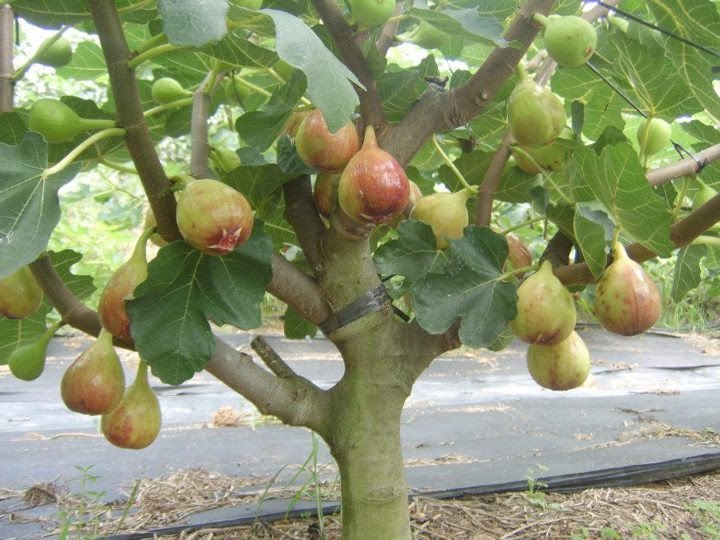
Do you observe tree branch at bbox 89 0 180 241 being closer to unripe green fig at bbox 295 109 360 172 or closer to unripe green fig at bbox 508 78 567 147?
unripe green fig at bbox 295 109 360 172

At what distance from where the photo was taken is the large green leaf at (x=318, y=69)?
528 millimetres

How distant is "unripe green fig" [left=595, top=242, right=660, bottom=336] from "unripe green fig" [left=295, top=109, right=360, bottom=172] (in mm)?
347

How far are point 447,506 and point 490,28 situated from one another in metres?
1.10

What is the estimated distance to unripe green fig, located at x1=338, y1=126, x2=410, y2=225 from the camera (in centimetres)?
76

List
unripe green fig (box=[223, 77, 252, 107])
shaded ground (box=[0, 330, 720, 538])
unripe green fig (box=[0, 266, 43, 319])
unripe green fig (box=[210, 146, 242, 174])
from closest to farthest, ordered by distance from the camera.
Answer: unripe green fig (box=[0, 266, 43, 319]), unripe green fig (box=[210, 146, 242, 174]), unripe green fig (box=[223, 77, 252, 107]), shaded ground (box=[0, 330, 720, 538])

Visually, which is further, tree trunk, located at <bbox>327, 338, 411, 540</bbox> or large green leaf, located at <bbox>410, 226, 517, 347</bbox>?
tree trunk, located at <bbox>327, 338, 411, 540</bbox>

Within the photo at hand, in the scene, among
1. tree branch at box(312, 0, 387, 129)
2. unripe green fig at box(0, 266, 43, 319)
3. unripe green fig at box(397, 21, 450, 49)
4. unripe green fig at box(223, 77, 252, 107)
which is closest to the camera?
tree branch at box(312, 0, 387, 129)

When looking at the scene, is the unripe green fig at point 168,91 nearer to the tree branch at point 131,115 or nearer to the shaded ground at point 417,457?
the tree branch at point 131,115

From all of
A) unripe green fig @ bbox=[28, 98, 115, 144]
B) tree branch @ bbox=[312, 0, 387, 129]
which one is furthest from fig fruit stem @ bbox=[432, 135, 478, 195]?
unripe green fig @ bbox=[28, 98, 115, 144]

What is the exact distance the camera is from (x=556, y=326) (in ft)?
2.76

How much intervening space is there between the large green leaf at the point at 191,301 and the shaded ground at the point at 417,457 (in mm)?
642

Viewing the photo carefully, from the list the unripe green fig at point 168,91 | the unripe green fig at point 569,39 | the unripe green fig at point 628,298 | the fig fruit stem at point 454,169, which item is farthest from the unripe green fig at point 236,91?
the unripe green fig at point 628,298

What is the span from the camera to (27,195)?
722mm

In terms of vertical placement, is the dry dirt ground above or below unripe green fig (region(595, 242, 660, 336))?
below
